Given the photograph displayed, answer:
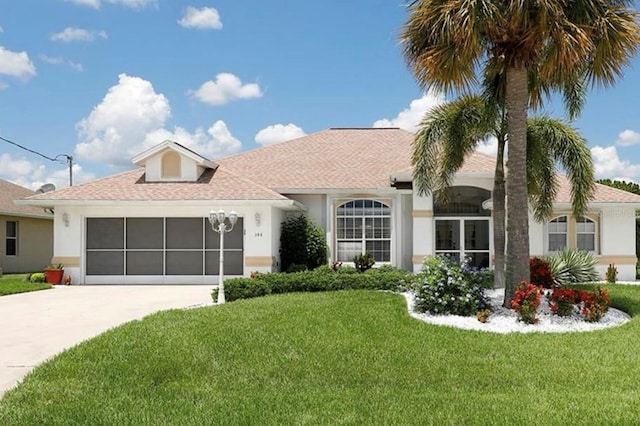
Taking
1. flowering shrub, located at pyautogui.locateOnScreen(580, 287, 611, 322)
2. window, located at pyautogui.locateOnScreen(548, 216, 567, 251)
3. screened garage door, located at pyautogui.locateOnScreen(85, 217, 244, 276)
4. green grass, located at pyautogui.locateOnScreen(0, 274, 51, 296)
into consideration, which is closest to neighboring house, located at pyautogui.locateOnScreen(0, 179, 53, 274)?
screened garage door, located at pyautogui.locateOnScreen(85, 217, 244, 276)

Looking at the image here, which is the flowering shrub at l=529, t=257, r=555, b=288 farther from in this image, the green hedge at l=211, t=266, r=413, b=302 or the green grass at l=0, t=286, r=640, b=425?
the green grass at l=0, t=286, r=640, b=425

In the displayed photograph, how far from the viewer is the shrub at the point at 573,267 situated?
19378 millimetres

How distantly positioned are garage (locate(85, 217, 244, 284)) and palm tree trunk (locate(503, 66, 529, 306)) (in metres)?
11.5

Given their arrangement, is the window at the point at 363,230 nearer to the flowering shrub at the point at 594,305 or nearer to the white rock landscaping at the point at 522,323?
the white rock landscaping at the point at 522,323

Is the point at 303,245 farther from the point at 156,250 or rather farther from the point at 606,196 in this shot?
the point at 606,196

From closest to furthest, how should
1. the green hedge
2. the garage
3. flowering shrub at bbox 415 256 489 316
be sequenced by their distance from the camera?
flowering shrub at bbox 415 256 489 316, the green hedge, the garage

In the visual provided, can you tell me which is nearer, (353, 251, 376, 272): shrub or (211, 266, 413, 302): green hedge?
(211, 266, 413, 302): green hedge

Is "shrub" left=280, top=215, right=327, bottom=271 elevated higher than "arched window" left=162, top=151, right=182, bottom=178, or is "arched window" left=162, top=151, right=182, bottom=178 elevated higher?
"arched window" left=162, top=151, right=182, bottom=178

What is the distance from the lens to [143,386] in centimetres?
732

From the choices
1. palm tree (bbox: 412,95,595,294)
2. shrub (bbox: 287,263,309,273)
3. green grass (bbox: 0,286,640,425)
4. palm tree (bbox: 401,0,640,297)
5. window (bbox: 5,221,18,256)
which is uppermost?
palm tree (bbox: 401,0,640,297)

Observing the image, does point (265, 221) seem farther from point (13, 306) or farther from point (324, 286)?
point (13, 306)

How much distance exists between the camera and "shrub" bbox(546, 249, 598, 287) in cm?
1938

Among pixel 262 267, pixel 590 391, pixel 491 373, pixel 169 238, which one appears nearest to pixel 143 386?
pixel 491 373

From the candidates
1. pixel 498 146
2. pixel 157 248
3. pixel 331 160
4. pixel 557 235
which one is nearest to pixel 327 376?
pixel 498 146
